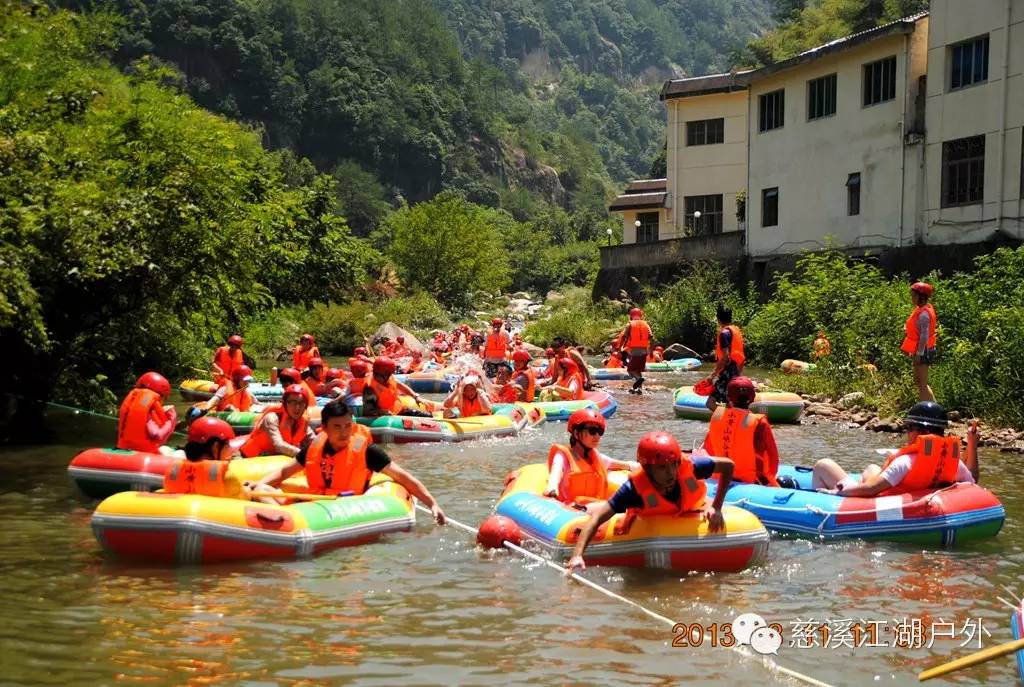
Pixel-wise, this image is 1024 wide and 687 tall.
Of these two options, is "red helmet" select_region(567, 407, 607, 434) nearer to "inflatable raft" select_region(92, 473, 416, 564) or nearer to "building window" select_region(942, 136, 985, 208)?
"inflatable raft" select_region(92, 473, 416, 564)

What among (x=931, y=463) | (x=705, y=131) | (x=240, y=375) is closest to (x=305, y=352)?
(x=240, y=375)

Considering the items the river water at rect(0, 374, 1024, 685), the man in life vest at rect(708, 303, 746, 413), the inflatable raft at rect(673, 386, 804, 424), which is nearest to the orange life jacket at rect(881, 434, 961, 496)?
the river water at rect(0, 374, 1024, 685)

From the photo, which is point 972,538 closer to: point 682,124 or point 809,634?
point 809,634

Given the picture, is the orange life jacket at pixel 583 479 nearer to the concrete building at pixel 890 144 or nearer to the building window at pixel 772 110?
the concrete building at pixel 890 144

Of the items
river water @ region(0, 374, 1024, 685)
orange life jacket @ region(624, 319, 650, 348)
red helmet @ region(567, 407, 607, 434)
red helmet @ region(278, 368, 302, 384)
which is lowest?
river water @ region(0, 374, 1024, 685)

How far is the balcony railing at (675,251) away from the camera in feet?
111

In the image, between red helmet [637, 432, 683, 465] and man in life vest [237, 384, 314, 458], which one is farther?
man in life vest [237, 384, 314, 458]

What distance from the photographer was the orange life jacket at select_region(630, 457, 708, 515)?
8.09 m

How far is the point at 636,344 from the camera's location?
2206cm

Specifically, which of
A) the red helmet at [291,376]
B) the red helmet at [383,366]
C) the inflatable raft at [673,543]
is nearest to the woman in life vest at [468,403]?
the red helmet at [383,366]

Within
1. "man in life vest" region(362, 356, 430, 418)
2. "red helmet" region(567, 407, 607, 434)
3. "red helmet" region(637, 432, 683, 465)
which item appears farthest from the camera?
"man in life vest" region(362, 356, 430, 418)

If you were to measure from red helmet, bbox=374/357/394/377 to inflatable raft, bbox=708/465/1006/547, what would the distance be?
7043mm

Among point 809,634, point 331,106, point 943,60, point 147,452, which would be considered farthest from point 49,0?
point 809,634

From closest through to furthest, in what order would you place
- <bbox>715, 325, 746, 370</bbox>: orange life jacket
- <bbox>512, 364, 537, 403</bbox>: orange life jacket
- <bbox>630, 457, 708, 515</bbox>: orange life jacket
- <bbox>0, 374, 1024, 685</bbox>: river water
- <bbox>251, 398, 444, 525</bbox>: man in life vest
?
1. <bbox>0, 374, 1024, 685</bbox>: river water
2. <bbox>630, 457, 708, 515</bbox>: orange life jacket
3. <bbox>251, 398, 444, 525</bbox>: man in life vest
4. <bbox>715, 325, 746, 370</bbox>: orange life jacket
5. <bbox>512, 364, 537, 403</bbox>: orange life jacket
